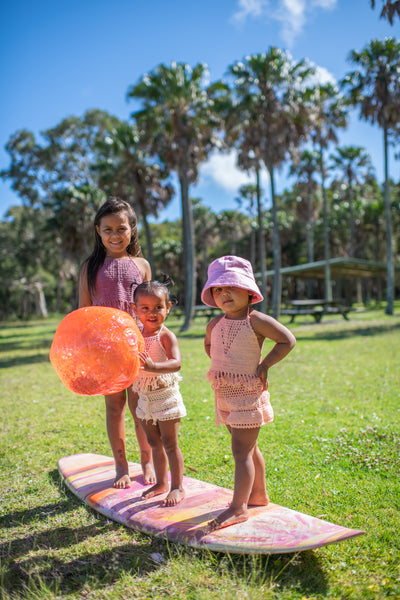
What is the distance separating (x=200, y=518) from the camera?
2912mm

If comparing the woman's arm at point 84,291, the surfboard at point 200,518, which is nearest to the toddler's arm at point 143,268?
the woman's arm at point 84,291

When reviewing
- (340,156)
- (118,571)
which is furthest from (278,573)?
(340,156)

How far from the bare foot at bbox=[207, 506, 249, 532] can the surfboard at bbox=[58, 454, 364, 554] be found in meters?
0.03

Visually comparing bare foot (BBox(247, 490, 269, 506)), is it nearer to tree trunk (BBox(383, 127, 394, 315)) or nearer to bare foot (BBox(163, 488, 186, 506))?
bare foot (BBox(163, 488, 186, 506))

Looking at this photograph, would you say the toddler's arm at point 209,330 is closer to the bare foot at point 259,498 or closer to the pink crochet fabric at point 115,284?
the pink crochet fabric at point 115,284

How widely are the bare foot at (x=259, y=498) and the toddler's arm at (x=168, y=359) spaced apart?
3.34 feet

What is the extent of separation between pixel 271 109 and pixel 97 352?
21.2 metres

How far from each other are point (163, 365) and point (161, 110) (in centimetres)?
1860

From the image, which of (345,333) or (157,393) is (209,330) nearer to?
(157,393)

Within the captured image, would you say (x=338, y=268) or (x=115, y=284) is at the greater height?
(x=338, y=268)

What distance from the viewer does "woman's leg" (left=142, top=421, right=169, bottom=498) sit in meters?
3.28

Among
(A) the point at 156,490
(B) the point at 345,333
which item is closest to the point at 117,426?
(A) the point at 156,490

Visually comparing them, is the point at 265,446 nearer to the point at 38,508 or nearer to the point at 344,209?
the point at 38,508

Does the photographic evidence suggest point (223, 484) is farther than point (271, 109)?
No
